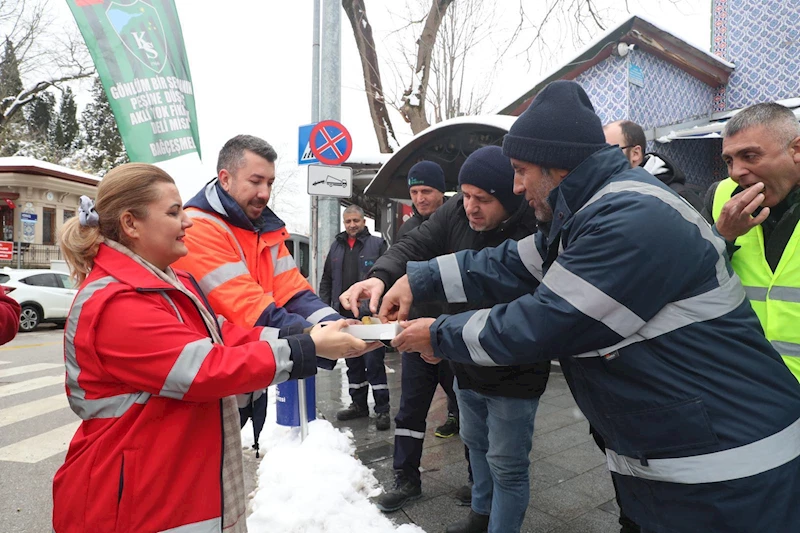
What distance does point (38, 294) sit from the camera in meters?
14.0

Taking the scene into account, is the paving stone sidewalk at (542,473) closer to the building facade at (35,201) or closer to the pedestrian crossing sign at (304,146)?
the pedestrian crossing sign at (304,146)

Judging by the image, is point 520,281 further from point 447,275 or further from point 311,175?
point 311,175

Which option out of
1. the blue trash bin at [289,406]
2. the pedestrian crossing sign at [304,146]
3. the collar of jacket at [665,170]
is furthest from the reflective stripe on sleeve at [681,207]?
the pedestrian crossing sign at [304,146]

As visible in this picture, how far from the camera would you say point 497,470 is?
264 centimetres

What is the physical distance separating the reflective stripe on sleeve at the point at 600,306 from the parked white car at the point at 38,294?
49.2 feet

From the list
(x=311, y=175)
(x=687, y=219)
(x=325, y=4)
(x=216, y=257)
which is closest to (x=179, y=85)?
(x=311, y=175)

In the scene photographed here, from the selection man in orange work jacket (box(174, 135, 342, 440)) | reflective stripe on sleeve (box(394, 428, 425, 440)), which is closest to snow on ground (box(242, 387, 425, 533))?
reflective stripe on sleeve (box(394, 428, 425, 440))

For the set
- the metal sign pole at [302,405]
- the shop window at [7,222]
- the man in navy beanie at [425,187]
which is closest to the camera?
the metal sign pole at [302,405]

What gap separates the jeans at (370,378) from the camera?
5.36 meters

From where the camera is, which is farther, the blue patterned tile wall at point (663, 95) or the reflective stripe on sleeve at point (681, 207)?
the blue patterned tile wall at point (663, 95)

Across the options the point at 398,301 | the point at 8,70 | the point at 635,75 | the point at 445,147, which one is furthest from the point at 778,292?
the point at 8,70

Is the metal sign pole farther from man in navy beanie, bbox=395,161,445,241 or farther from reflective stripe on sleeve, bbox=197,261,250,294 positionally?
reflective stripe on sleeve, bbox=197,261,250,294

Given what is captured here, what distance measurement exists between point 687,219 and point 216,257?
6.28 feet

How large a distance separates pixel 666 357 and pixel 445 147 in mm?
5962
